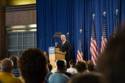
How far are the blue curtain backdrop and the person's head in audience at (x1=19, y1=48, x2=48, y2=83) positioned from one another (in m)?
9.02

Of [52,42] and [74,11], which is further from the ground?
[74,11]

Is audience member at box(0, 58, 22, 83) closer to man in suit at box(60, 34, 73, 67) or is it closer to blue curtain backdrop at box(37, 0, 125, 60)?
blue curtain backdrop at box(37, 0, 125, 60)

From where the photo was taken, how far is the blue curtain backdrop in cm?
1190

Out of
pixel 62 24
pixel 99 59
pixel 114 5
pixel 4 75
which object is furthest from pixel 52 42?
pixel 99 59

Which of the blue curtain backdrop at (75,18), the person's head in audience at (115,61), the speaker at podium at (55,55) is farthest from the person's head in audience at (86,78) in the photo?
the blue curtain backdrop at (75,18)

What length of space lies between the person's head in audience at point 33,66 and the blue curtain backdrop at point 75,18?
902cm

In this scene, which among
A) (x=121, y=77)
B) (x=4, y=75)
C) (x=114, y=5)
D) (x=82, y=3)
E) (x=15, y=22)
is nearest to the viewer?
(x=121, y=77)

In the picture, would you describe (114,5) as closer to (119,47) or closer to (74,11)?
(74,11)

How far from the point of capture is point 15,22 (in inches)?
604

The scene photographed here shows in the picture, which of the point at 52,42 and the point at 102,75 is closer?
the point at 102,75

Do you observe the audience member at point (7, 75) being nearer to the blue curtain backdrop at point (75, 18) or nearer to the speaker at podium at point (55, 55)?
the speaker at podium at point (55, 55)

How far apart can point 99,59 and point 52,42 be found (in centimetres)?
1327

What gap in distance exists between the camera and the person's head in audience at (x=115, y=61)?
1.46 feet

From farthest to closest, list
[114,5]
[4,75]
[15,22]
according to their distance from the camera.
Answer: [15,22] < [114,5] < [4,75]
